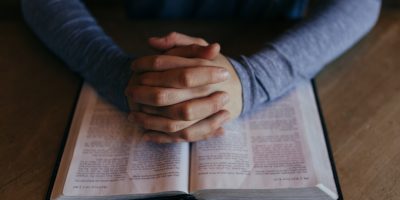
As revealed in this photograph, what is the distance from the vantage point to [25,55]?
33.3 inches

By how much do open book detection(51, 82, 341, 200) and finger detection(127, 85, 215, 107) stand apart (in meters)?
0.08

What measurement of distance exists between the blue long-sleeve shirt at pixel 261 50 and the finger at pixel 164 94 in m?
0.07

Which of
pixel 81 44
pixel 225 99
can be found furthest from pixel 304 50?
pixel 81 44

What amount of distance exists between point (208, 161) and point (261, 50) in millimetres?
254

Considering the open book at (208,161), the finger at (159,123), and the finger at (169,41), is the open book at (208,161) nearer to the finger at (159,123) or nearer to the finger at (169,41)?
the finger at (159,123)

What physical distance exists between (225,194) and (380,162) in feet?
0.83

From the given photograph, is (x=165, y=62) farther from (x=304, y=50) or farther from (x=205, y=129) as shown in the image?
(x=304, y=50)

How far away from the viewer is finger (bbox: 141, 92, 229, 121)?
0.61m

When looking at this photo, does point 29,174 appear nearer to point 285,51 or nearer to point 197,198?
point 197,198

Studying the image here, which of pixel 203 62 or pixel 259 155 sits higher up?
pixel 203 62

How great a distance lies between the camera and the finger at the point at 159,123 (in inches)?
24.5

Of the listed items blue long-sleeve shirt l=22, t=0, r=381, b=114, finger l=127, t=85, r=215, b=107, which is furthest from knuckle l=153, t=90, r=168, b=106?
blue long-sleeve shirt l=22, t=0, r=381, b=114

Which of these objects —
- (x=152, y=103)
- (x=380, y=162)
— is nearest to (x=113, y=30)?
(x=152, y=103)

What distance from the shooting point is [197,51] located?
654 mm
